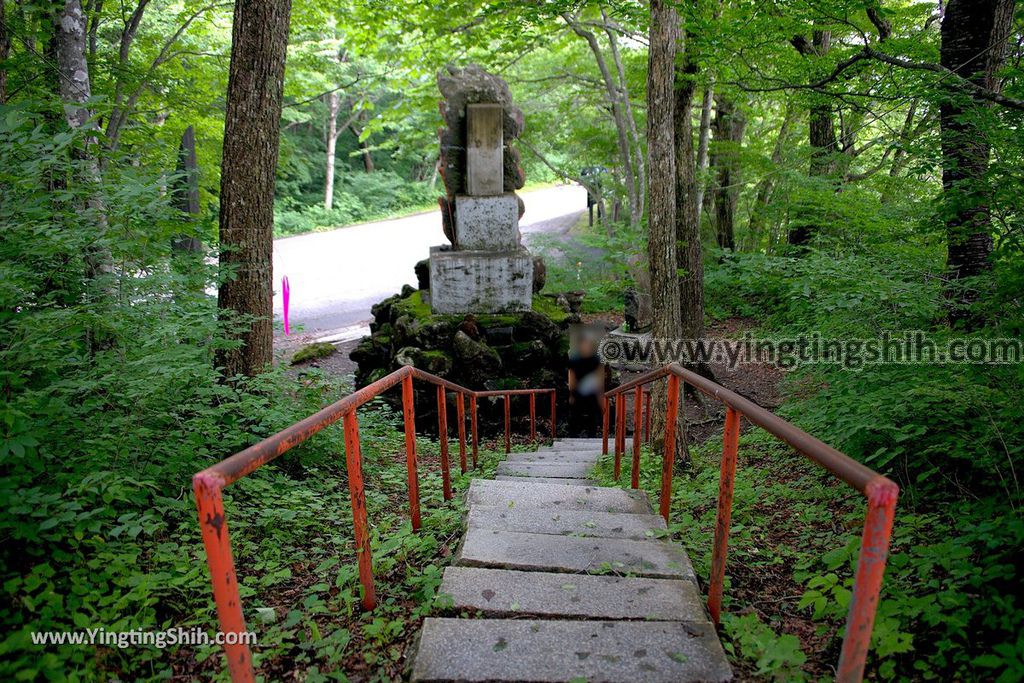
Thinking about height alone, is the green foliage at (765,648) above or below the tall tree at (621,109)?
below

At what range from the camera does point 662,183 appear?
20.0ft

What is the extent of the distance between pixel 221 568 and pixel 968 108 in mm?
5446

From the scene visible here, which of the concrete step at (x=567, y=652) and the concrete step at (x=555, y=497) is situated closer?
the concrete step at (x=567, y=652)

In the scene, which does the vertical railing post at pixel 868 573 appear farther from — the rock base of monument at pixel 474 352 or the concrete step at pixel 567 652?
the rock base of monument at pixel 474 352

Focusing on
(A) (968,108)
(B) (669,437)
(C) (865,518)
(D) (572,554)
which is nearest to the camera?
(C) (865,518)

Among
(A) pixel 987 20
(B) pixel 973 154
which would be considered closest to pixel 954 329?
(B) pixel 973 154

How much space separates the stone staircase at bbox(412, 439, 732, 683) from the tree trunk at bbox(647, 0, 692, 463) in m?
2.95

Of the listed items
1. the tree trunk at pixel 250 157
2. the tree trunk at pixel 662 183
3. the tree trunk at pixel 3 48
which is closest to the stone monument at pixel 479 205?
the tree trunk at pixel 662 183

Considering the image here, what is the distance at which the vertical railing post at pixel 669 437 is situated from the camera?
3080 mm

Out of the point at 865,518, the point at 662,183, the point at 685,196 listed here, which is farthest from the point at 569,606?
the point at 685,196

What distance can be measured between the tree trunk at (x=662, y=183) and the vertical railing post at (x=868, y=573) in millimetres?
4309

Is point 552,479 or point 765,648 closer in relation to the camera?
point 765,648

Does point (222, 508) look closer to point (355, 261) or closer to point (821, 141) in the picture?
point (821, 141)

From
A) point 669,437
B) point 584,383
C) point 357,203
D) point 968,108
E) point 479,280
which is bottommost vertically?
point 584,383
